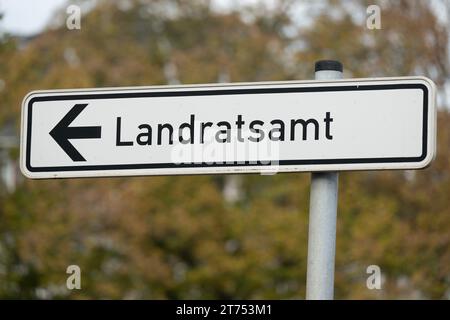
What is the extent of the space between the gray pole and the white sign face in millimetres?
51

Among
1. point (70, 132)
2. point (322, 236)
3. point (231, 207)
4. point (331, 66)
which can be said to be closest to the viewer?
point (322, 236)

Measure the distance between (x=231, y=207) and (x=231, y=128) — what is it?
20.8m

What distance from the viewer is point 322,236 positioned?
3361mm

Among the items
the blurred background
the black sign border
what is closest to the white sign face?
the black sign border

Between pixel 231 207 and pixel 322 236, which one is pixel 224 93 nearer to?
pixel 322 236

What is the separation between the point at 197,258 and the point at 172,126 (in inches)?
806

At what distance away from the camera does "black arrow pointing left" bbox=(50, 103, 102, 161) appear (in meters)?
3.64

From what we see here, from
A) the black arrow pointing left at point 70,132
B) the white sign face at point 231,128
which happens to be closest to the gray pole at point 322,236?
the white sign face at point 231,128

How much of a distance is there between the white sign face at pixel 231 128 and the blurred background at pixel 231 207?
14.2m

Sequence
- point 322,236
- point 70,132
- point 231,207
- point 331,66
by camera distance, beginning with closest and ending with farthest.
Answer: point 322,236, point 331,66, point 70,132, point 231,207

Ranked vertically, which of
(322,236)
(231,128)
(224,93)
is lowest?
(322,236)

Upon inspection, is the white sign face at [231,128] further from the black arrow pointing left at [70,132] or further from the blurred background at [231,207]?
the blurred background at [231,207]

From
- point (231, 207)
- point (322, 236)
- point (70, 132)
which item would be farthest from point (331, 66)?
point (231, 207)
